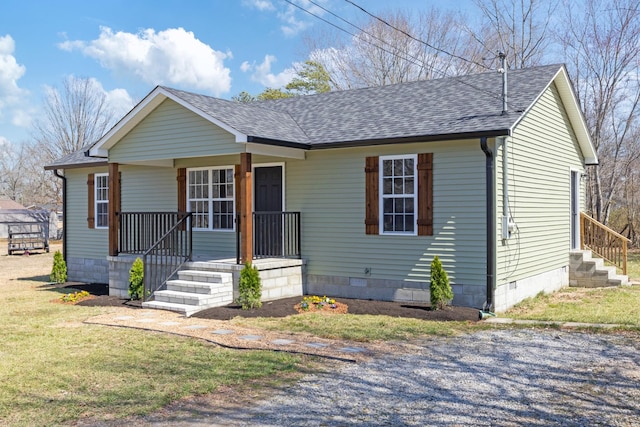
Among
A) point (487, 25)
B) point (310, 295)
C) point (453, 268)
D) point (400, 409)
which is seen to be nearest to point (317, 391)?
point (400, 409)

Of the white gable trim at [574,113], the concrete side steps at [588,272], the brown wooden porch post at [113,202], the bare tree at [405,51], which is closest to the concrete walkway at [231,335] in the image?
→ the brown wooden porch post at [113,202]

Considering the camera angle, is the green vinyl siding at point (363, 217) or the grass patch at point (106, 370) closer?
the grass patch at point (106, 370)

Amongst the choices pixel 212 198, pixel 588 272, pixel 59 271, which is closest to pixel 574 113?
pixel 588 272

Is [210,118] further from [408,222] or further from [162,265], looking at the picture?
[408,222]

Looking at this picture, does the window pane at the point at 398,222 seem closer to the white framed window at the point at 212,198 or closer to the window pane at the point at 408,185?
the window pane at the point at 408,185

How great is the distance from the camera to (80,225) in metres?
16.6

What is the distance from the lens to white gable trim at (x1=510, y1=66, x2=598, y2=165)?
41.5 feet

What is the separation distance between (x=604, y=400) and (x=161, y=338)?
561cm

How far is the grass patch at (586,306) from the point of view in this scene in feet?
31.2

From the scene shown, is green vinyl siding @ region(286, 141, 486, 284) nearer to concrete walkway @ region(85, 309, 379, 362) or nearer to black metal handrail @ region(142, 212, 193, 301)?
black metal handrail @ region(142, 212, 193, 301)

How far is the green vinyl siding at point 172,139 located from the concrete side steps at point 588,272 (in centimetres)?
883

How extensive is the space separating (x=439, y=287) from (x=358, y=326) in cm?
183

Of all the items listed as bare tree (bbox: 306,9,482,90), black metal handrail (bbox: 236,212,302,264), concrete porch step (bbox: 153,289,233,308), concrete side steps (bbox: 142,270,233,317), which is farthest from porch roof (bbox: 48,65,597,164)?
bare tree (bbox: 306,9,482,90)

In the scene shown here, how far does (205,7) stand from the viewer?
1753 cm
